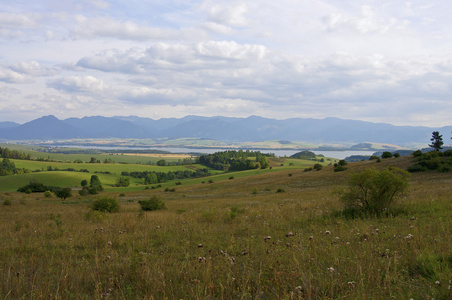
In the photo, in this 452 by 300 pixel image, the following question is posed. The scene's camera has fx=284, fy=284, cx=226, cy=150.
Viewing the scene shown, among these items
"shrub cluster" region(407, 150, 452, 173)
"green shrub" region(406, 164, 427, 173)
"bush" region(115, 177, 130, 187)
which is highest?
"shrub cluster" region(407, 150, 452, 173)

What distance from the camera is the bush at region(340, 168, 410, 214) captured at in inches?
448

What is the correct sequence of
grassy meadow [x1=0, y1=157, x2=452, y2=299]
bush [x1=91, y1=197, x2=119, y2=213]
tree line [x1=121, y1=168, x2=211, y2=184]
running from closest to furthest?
grassy meadow [x1=0, y1=157, x2=452, y2=299]
bush [x1=91, y1=197, x2=119, y2=213]
tree line [x1=121, y1=168, x2=211, y2=184]

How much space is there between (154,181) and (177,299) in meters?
128

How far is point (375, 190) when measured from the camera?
11570 millimetres

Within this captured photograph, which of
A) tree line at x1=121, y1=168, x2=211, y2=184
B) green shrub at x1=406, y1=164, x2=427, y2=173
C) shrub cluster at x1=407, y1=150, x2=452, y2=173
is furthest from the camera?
tree line at x1=121, y1=168, x2=211, y2=184

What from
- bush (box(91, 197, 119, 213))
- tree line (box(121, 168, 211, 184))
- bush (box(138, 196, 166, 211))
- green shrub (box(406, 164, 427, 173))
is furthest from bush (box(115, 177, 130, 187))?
green shrub (box(406, 164, 427, 173))

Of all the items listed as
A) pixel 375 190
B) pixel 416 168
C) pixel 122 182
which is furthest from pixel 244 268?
pixel 122 182

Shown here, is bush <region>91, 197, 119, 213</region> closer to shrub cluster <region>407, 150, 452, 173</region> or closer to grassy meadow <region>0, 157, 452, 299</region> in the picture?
grassy meadow <region>0, 157, 452, 299</region>

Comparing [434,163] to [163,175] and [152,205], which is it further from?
[163,175]

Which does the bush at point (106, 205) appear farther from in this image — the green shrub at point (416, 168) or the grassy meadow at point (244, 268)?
the green shrub at point (416, 168)

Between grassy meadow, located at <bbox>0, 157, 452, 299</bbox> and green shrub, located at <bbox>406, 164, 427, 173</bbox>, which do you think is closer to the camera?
grassy meadow, located at <bbox>0, 157, 452, 299</bbox>

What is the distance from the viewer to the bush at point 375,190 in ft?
37.3

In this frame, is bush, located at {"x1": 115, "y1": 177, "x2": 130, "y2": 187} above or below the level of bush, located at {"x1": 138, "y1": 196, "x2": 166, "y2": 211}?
below

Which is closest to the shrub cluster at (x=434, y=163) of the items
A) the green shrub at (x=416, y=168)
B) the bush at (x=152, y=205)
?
the green shrub at (x=416, y=168)
